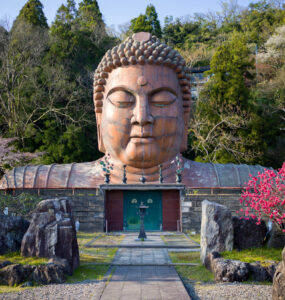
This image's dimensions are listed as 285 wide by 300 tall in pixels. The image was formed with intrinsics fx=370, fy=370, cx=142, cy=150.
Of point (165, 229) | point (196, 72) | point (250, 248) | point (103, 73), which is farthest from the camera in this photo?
point (196, 72)

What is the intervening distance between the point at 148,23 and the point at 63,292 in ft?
99.4

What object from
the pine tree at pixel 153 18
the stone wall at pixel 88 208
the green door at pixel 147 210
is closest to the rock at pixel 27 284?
the stone wall at pixel 88 208

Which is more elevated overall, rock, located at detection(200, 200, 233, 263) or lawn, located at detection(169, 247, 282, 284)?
rock, located at detection(200, 200, 233, 263)

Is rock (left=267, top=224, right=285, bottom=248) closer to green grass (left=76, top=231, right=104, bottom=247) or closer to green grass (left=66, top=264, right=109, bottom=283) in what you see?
green grass (left=66, top=264, right=109, bottom=283)

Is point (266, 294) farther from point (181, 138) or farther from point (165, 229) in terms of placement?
point (181, 138)

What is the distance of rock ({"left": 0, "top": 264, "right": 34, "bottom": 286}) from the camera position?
6.05 meters

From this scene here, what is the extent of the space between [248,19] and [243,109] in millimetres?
14061

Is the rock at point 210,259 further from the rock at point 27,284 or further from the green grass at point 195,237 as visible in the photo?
the green grass at point 195,237

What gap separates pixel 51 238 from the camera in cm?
700

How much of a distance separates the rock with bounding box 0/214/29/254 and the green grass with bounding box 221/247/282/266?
4.22 m

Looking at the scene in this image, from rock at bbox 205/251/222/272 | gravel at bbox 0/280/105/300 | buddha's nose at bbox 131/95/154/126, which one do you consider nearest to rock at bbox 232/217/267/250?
rock at bbox 205/251/222/272

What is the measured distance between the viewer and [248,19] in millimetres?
33750

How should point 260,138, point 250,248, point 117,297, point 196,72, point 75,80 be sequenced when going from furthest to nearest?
point 196,72 < point 75,80 < point 260,138 < point 250,248 < point 117,297

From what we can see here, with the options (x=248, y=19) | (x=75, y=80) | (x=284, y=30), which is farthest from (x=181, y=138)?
(x=248, y=19)
